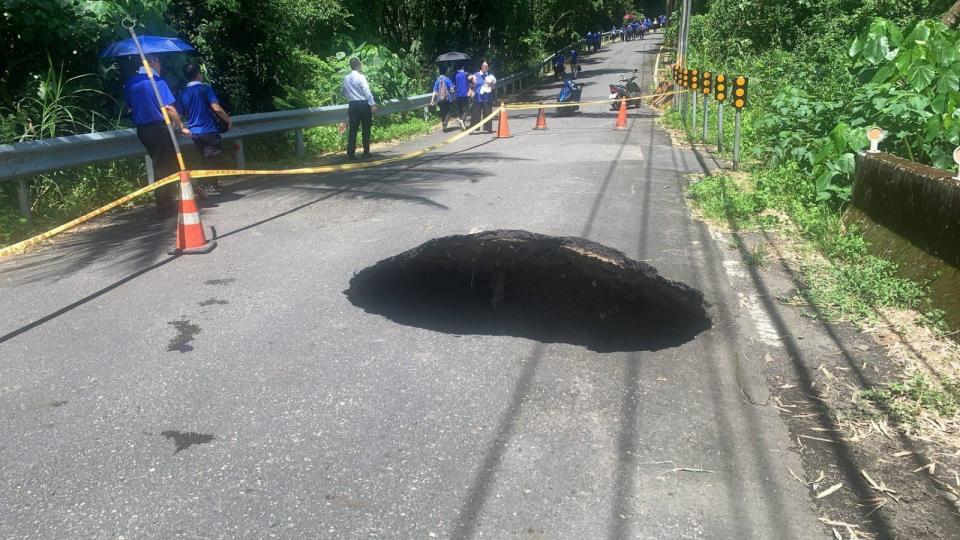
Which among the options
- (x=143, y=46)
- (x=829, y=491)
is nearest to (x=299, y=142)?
(x=143, y=46)

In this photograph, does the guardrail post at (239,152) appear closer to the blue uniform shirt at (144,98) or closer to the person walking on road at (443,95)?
the blue uniform shirt at (144,98)

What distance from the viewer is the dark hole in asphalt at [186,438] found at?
11.3 feet

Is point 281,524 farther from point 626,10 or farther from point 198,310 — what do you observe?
point 626,10

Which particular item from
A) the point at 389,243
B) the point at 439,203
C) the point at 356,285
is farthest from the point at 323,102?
the point at 356,285

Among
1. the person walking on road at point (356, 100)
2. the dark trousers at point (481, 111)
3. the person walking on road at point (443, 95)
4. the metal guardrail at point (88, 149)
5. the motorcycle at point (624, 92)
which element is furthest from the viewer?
the motorcycle at point (624, 92)

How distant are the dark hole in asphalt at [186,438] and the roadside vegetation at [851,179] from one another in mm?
3299

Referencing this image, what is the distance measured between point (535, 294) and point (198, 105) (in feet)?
19.9

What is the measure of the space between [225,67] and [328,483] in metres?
12.4

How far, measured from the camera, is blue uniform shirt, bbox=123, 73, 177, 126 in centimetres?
820

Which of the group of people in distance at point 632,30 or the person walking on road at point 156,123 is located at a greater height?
the group of people in distance at point 632,30

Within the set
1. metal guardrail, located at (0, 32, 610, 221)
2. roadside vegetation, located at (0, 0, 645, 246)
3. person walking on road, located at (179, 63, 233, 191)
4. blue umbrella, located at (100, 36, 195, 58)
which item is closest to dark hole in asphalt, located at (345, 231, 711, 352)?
metal guardrail, located at (0, 32, 610, 221)

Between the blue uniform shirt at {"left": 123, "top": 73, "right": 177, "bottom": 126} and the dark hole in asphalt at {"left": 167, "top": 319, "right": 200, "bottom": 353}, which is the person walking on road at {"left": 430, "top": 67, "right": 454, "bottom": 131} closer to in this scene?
the blue uniform shirt at {"left": 123, "top": 73, "right": 177, "bottom": 126}

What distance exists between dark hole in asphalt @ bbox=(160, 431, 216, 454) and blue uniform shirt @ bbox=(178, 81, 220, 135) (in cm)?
697

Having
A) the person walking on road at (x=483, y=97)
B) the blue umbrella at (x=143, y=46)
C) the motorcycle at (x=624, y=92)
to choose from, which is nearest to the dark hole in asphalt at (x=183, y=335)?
the blue umbrella at (x=143, y=46)
